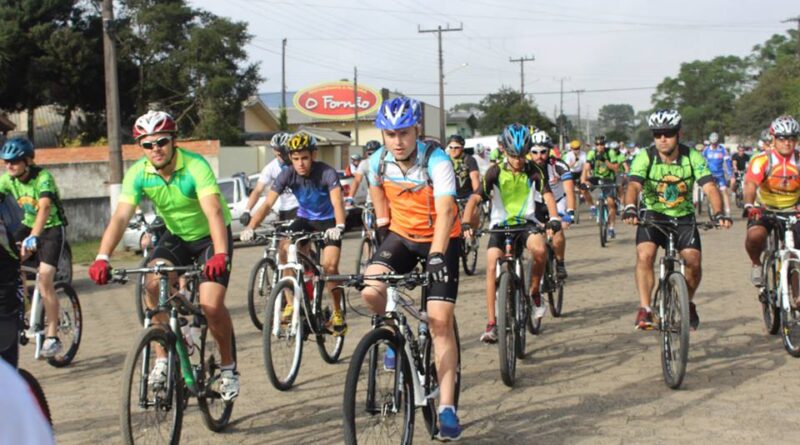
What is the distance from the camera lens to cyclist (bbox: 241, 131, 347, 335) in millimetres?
→ 8664

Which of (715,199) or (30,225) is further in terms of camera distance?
(30,225)

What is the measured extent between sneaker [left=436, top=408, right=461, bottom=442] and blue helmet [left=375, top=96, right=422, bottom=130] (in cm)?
158

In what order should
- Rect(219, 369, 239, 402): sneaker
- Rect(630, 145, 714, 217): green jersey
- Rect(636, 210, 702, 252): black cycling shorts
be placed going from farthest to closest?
1. Rect(630, 145, 714, 217): green jersey
2. Rect(636, 210, 702, 252): black cycling shorts
3. Rect(219, 369, 239, 402): sneaker

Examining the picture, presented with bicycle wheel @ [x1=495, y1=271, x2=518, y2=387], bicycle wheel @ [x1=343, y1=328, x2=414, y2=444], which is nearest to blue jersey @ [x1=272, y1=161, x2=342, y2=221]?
bicycle wheel @ [x1=495, y1=271, x2=518, y2=387]

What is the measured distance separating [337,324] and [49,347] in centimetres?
253

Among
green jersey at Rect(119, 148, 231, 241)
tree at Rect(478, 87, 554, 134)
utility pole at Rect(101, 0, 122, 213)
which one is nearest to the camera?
green jersey at Rect(119, 148, 231, 241)

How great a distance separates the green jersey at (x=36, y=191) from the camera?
27.5 ft

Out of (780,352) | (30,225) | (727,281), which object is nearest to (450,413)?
(780,352)

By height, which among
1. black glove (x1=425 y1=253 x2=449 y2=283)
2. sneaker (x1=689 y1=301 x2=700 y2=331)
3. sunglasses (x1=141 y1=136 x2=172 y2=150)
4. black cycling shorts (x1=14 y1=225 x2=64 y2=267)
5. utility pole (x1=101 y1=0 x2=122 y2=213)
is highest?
utility pole (x1=101 y1=0 x2=122 y2=213)

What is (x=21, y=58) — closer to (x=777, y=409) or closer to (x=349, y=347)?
(x=349, y=347)

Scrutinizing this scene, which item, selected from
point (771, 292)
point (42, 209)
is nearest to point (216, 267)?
point (42, 209)

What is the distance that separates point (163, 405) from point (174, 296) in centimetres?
62

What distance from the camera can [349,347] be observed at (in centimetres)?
905

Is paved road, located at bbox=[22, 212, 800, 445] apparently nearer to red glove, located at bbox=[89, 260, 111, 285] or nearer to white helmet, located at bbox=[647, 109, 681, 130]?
red glove, located at bbox=[89, 260, 111, 285]
